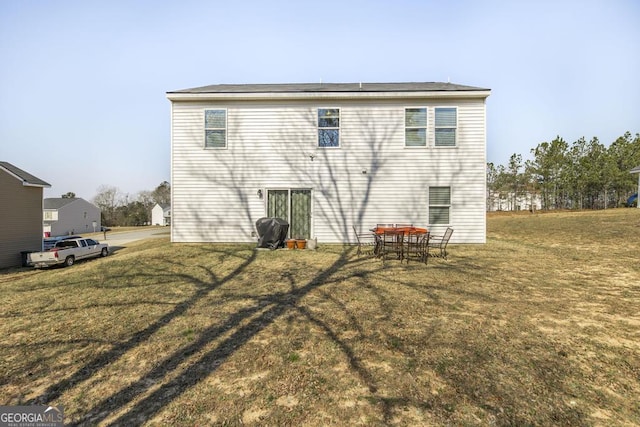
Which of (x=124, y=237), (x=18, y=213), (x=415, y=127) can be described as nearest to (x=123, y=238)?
(x=124, y=237)

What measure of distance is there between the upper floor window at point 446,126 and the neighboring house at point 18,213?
1967 cm

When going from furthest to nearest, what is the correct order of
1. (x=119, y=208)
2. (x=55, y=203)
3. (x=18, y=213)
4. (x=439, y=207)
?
(x=119, y=208) → (x=55, y=203) → (x=18, y=213) → (x=439, y=207)

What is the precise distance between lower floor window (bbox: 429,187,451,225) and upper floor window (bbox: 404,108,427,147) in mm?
1935

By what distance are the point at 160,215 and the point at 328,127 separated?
6110cm

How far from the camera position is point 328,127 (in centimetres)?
1181

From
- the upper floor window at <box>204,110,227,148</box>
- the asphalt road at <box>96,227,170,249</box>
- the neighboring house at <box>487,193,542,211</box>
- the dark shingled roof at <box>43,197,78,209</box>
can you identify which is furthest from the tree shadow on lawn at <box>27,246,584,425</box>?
the dark shingled roof at <box>43,197,78,209</box>

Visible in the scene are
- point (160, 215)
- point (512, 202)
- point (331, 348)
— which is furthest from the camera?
point (160, 215)

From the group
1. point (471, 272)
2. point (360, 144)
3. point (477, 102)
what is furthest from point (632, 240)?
point (360, 144)

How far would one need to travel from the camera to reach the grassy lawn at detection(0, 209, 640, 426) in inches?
107

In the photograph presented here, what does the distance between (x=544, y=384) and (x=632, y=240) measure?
44.2 feet

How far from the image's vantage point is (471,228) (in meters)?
11.5

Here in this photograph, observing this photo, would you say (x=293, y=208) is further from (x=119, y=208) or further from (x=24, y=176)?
(x=119, y=208)

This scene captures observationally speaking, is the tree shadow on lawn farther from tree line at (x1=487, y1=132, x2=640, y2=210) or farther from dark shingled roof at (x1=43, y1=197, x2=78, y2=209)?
dark shingled roof at (x1=43, y1=197, x2=78, y2=209)

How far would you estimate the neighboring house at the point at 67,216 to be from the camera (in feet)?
125
